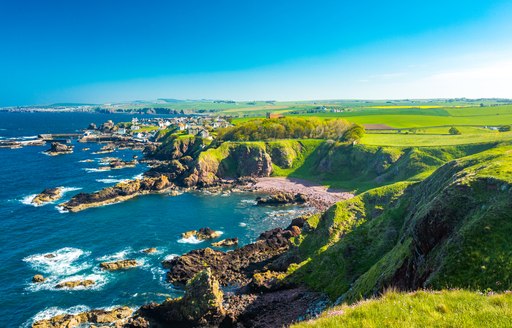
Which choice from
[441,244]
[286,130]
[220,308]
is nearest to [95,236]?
[220,308]

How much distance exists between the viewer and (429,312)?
47.0ft

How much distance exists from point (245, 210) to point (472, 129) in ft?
391

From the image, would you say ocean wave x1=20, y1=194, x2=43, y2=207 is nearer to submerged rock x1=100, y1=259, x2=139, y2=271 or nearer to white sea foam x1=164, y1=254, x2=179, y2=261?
submerged rock x1=100, y1=259, x2=139, y2=271

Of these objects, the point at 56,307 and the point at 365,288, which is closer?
the point at 365,288

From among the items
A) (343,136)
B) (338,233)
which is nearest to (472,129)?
(343,136)

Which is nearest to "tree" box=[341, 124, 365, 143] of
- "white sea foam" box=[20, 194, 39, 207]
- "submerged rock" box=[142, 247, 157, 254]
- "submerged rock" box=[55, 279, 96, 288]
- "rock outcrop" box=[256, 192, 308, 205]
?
"rock outcrop" box=[256, 192, 308, 205]

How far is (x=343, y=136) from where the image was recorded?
143375 millimetres

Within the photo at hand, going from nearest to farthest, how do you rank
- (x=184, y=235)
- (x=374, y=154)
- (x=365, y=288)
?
(x=365, y=288) → (x=184, y=235) → (x=374, y=154)

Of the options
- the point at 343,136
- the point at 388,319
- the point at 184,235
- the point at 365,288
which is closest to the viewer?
the point at 388,319

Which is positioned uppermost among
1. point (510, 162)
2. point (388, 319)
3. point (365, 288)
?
point (510, 162)

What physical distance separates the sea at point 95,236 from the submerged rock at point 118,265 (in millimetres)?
1052

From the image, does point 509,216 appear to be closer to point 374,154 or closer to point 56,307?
point 56,307

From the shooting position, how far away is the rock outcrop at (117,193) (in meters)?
91.9

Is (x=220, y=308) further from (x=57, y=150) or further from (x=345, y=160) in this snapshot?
(x=57, y=150)
